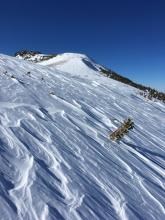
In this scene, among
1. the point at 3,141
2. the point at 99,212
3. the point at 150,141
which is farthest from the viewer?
the point at 150,141

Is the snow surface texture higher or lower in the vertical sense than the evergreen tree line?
lower

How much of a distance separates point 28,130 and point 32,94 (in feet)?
11.0

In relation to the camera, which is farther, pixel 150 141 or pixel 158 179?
pixel 150 141

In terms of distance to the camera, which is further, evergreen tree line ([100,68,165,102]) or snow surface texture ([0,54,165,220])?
evergreen tree line ([100,68,165,102])

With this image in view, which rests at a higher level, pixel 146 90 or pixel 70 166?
pixel 146 90

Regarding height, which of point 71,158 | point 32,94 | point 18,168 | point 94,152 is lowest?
point 18,168

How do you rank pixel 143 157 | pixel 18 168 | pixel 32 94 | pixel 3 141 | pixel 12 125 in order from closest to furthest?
pixel 18 168 < pixel 3 141 < pixel 12 125 < pixel 143 157 < pixel 32 94

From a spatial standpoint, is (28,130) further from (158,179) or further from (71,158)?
(158,179)

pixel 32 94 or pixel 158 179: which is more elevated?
pixel 32 94

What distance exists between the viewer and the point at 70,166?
557 cm

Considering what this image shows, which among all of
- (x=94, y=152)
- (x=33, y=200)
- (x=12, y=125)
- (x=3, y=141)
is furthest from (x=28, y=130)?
(x=33, y=200)

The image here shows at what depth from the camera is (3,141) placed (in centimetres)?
564

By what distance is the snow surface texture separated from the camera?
4387 mm

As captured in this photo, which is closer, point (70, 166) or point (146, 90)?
point (70, 166)
